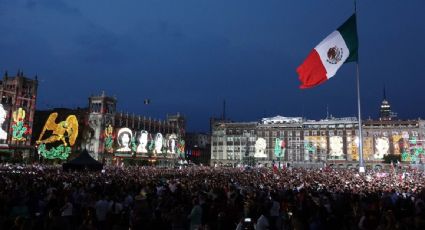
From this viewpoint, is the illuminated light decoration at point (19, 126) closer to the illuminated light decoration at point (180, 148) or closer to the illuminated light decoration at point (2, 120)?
the illuminated light decoration at point (2, 120)

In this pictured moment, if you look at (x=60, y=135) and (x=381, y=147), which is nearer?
(x=60, y=135)

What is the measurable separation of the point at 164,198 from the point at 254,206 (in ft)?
10.8

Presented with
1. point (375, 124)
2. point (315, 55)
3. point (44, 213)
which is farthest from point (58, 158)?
point (375, 124)

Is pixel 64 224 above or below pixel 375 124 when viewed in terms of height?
below

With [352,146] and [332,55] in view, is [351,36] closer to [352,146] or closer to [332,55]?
[332,55]

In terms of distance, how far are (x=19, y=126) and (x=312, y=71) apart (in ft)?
182

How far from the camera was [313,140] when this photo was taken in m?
117

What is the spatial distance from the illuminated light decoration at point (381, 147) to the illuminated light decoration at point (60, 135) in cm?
8522

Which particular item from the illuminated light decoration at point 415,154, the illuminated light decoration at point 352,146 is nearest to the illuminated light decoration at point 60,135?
the illuminated light decoration at point 352,146

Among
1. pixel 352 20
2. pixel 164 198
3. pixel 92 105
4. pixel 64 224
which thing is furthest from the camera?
pixel 92 105

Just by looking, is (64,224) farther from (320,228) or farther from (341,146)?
(341,146)

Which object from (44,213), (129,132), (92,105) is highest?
(92,105)

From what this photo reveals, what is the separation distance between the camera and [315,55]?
25297mm

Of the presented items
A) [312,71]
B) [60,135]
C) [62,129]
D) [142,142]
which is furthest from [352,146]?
[312,71]
